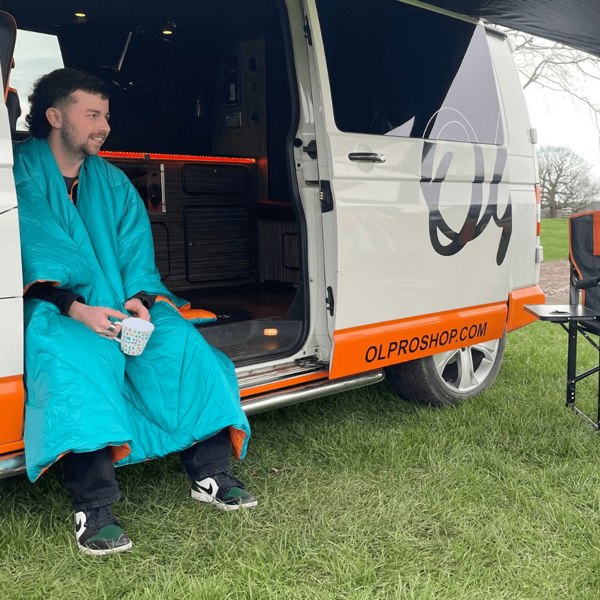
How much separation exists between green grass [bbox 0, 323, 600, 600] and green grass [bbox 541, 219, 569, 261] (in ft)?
29.2

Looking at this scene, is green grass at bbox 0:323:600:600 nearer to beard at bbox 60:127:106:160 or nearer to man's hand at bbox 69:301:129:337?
man's hand at bbox 69:301:129:337

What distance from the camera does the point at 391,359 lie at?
3.71m

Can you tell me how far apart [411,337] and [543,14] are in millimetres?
1758

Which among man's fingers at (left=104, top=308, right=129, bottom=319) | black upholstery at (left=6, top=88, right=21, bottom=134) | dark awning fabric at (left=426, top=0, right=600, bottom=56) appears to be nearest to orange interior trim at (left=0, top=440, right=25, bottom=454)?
man's fingers at (left=104, top=308, right=129, bottom=319)

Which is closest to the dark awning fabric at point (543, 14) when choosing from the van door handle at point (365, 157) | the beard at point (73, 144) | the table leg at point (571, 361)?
the van door handle at point (365, 157)

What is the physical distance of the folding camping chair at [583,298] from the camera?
12.6 feet

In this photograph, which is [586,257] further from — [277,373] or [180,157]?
[180,157]

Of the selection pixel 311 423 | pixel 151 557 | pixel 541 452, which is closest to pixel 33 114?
pixel 151 557

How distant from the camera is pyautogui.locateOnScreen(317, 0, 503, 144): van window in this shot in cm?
340

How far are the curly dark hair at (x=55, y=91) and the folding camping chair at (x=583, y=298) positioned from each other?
2.33 m

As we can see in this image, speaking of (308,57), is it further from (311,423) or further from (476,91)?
(311,423)

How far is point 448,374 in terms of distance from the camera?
14.4ft

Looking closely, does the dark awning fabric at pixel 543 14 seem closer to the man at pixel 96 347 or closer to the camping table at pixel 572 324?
the camping table at pixel 572 324

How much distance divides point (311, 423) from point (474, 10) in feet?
7.49
